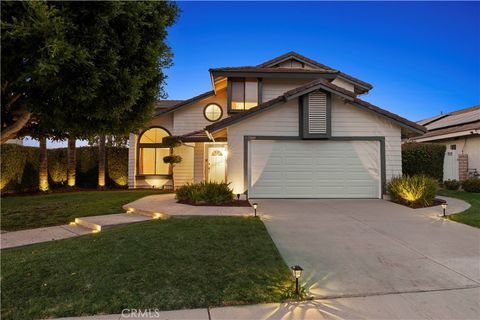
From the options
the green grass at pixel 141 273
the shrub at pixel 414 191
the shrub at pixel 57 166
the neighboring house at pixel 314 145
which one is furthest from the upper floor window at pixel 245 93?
the shrub at pixel 57 166

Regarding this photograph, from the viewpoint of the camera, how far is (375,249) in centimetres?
485

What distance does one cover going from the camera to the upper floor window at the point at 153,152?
1505 cm

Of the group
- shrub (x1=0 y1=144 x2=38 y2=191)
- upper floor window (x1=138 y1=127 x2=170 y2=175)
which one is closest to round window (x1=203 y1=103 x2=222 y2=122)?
upper floor window (x1=138 y1=127 x2=170 y2=175)

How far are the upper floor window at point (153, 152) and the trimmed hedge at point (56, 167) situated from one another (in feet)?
5.64

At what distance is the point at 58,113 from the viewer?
5.46 m

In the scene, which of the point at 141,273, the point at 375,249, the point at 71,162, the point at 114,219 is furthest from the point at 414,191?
the point at 71,162

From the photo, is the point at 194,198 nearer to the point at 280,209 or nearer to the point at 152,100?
the point at 280,209

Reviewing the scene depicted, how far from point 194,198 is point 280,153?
3889 mm

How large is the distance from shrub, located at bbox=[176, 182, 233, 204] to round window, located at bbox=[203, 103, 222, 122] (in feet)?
20.6

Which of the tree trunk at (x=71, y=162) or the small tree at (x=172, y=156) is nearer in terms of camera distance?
the small tree at (x=172, y=156)

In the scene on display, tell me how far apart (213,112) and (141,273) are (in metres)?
12.1

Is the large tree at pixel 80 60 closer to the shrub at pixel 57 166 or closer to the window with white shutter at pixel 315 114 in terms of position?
the window with white shutter at pixel 315 114

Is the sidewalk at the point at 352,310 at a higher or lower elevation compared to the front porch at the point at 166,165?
lower

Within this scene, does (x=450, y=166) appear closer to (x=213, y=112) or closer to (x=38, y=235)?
(x=213, y=112)
